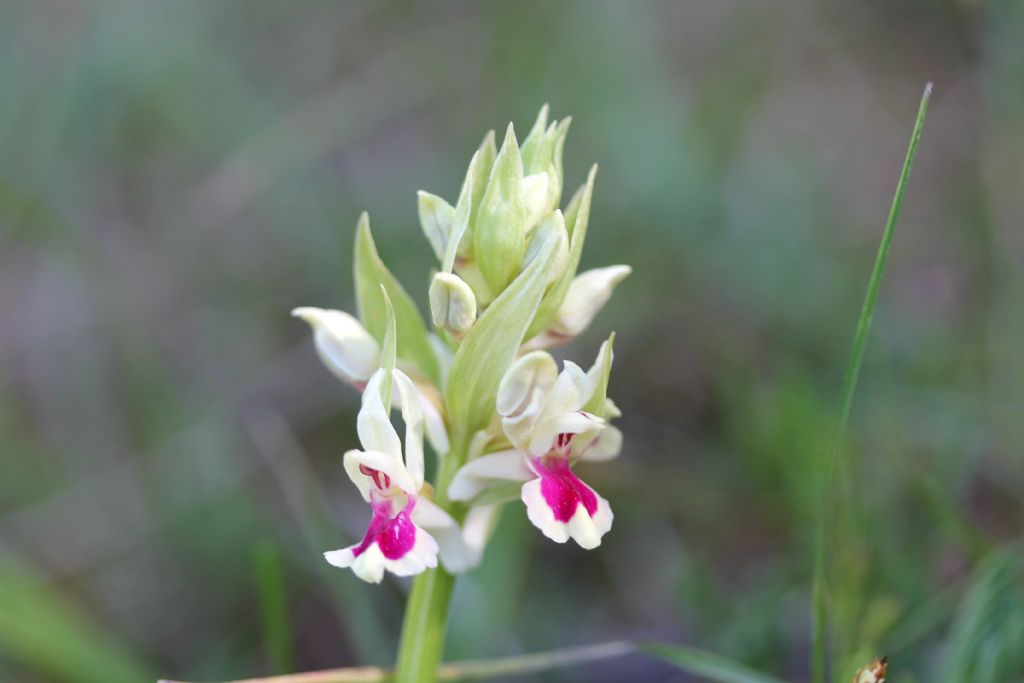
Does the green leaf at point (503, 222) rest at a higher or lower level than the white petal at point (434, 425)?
higher

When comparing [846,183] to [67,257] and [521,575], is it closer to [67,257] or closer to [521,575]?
[521,575]

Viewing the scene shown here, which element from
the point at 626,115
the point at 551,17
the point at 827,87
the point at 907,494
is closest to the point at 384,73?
the point at 551,17

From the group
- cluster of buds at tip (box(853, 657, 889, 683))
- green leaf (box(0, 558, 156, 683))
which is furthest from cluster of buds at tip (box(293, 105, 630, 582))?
green leaf (box(0, 558, 156, 683))

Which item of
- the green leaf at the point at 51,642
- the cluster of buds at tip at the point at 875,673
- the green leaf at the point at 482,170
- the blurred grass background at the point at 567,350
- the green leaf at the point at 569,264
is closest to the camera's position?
the cluster of buds at tip at the point at 875,673

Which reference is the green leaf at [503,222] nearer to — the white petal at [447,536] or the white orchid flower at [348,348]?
the white orchid flower at [348,348]

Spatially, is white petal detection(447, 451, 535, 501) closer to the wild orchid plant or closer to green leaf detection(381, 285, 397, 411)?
the wild orchid plant

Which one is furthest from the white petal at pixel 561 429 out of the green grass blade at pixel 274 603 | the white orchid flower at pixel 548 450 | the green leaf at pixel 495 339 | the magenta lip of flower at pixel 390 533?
the green grass blade at pixel 274 603
